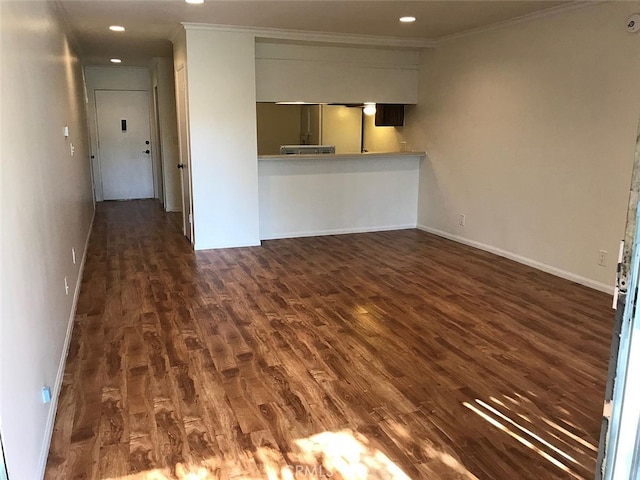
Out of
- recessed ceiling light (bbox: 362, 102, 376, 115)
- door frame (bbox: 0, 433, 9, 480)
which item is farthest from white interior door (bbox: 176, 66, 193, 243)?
door frame (bbox: 0, 433, 9, 480)

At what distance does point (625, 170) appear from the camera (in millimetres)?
3984

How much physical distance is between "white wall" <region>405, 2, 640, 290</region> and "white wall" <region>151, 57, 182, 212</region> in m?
4.06

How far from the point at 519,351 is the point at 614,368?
7.42 ft

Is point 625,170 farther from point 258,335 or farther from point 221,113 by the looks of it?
point 221,113

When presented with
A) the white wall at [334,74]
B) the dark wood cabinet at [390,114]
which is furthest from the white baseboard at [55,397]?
the dark wood cabinet at [390,114]

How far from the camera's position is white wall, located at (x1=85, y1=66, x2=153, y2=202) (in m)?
8.98

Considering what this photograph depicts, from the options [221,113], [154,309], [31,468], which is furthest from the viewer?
[221,113]

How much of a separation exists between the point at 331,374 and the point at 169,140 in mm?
6385

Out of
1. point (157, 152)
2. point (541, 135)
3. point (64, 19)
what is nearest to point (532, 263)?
point (541, 135)

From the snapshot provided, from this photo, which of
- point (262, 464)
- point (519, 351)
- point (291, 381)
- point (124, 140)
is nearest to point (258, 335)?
point (291, 381)

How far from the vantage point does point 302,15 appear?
15.2 ft

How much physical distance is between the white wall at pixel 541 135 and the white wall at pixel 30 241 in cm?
392

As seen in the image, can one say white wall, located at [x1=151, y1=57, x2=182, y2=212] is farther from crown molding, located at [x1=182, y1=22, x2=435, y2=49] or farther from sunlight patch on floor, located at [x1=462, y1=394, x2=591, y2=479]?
sunlight patch on floor, located at [x1=462, y1=394, x2=591, y2=479]

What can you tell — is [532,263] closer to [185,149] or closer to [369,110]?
[369,110]
